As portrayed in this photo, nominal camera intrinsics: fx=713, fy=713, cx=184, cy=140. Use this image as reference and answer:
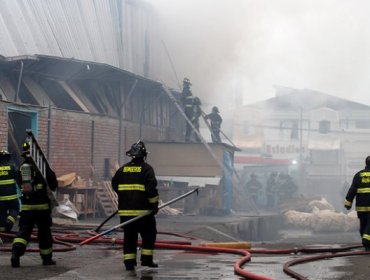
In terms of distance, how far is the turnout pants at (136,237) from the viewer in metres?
7.52

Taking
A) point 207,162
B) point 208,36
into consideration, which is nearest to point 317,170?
point 208,36

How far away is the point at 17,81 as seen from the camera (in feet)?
55.5

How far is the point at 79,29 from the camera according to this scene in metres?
21.1

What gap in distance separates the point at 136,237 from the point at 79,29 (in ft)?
47.3

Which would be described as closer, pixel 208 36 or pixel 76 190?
pixel 76 190

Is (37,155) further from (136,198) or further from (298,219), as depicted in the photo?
(298,219)

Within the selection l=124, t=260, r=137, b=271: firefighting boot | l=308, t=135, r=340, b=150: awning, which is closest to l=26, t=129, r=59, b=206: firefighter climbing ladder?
l=124, t=260, r=137, b=271: firefighting boot

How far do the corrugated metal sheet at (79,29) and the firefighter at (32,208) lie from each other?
9438mm

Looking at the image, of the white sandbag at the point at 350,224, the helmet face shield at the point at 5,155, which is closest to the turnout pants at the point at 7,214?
the helmet face shield at the point at 5,155

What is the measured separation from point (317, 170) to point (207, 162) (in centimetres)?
2280

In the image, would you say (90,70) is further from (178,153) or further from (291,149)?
(291,149)

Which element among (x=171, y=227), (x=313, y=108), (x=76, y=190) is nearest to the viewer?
(x=171, y=227)

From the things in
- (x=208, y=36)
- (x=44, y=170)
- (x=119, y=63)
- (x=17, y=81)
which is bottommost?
(x=44, y=170)

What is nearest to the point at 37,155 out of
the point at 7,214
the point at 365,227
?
the point at 7,214
